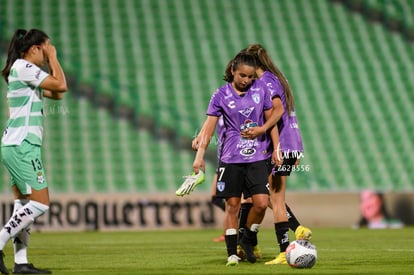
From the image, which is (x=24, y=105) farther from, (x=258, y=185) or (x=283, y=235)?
(x=283, y=235)

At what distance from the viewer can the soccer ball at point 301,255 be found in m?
8.38

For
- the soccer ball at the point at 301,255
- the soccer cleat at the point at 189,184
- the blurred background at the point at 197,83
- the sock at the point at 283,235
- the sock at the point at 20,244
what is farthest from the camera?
the blurred background at the point at 197,83

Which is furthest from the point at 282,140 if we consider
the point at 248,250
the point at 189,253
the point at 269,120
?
the point at 189,253

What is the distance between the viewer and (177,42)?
24688 millimetres

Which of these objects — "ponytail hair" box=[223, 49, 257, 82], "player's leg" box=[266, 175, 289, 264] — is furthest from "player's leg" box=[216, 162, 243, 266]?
"ponytail hair" box=[223, 49, 257, 82]

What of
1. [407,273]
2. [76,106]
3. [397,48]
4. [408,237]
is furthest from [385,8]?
[407,273]

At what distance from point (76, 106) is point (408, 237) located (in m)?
10.3

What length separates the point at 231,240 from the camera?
888 centimetres

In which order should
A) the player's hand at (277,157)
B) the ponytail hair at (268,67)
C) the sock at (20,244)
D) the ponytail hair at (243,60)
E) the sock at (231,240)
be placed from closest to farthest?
the sock at (20,244) → the ponytail hair at (243,60) → the sock at (231,240) → the player's hand at (277,157) → the ponytail hair at (268,67)

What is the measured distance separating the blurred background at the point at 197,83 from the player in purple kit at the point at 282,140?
9057 mm

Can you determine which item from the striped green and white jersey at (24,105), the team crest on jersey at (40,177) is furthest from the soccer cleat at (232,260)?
the striped green and white jersey at (24,105)

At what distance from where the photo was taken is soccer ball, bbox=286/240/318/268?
8383 millimetres

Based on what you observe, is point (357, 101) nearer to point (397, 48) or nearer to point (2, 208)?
point (397, 48)

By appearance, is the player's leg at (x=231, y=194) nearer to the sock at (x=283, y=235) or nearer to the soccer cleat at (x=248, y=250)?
the soccer cleat at (x=248, y=250)
